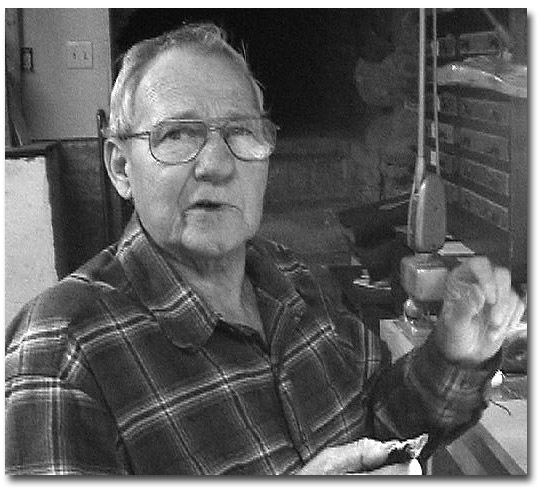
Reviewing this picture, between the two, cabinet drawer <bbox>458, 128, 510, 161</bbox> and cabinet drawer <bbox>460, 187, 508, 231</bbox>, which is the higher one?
cabinet drawer <bbox>458, 128, 510, 161</bbox>

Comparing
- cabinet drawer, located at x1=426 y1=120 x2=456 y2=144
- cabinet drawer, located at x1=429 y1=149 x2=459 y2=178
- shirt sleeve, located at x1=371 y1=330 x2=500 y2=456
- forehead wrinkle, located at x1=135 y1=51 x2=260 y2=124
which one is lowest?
shirt sleeve, located at x1=371 y1=330 x2=500 y2=456

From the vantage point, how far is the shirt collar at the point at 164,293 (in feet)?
1.93

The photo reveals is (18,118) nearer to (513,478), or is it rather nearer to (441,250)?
(441,250)

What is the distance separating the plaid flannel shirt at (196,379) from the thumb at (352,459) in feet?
0.03

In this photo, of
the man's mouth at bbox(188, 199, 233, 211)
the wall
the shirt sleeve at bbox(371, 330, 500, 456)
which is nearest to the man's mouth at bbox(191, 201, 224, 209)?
the man's mouth at bbox(188, 199, 233, 211)

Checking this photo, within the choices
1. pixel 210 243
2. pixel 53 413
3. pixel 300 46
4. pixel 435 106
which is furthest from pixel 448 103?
pixel 53 413

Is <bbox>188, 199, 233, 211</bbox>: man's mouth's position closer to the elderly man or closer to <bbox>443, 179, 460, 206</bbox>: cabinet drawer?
the elderly man

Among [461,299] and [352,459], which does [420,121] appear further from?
[352,459]

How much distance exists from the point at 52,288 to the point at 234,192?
16 cm

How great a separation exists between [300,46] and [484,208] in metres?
0.22

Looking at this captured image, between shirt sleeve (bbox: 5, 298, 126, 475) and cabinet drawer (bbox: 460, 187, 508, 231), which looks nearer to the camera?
shirt sleeve (bbox: 5, 298, 126, 475)

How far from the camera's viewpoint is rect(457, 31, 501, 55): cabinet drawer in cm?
64

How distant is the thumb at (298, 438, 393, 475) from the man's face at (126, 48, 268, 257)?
7.7 inches

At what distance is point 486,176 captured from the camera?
0.64m
